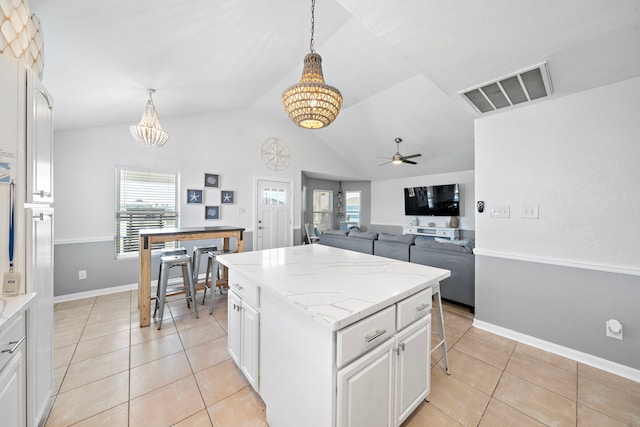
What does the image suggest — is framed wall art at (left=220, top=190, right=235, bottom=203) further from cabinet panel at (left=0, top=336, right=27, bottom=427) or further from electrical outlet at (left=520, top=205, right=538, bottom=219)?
electrical outlet at (left=520, top=205, right=538, bottom=219)

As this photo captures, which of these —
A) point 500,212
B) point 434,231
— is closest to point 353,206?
point 434,231

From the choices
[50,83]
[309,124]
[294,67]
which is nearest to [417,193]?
[294,67]

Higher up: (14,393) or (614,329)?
(14,393)

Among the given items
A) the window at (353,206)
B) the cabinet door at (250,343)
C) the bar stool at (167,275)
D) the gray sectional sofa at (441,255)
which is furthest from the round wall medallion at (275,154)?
the cabinet door at (250,343)

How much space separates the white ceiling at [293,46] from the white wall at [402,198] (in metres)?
3.09

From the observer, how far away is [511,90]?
1.98 m

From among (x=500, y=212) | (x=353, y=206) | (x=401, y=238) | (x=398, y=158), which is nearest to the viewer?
(x=500, y=212)

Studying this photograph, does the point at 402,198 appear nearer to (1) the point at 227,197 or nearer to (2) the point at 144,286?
(1) the point at 227,197

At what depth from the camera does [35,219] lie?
3.96ft

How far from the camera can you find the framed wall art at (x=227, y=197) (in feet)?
14.4

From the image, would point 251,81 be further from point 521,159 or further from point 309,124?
point 521,159

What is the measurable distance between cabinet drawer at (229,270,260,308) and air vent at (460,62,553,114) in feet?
7.63

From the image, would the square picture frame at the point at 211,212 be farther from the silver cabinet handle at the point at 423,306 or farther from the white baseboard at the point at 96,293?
the silver cabinet handle at the point at 423,306

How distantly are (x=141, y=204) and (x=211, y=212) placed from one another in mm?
1008
